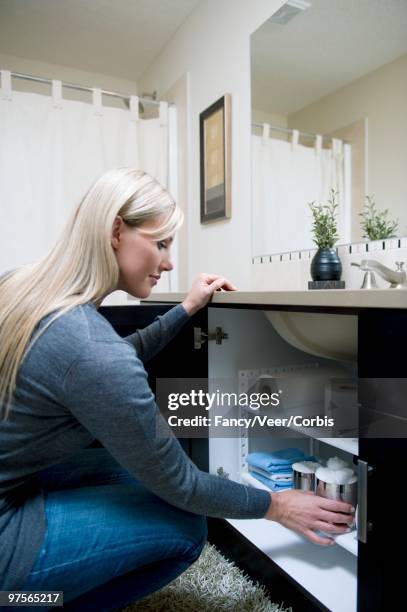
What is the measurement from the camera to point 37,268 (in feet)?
2.33

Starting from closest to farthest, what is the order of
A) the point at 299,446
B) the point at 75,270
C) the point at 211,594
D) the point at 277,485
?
1. the point at 75,270
2. the point at 211,594
3. the point at 277,485
4. the point at 299,446

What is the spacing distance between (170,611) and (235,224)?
1273mm

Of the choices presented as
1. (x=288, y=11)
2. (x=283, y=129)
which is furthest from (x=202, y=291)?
(x=288, y=11)

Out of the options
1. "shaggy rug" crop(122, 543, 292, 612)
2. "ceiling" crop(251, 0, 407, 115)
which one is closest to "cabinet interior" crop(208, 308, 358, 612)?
"shaggy rug" crop(122, 543, 292, 612)

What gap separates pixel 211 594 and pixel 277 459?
0.37 m

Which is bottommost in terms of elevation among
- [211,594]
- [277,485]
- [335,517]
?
[211,594]

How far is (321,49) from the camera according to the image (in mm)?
Answer: 1247

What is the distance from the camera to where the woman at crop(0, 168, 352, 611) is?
0.60m

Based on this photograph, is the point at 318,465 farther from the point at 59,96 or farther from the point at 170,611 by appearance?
the point at 59,96

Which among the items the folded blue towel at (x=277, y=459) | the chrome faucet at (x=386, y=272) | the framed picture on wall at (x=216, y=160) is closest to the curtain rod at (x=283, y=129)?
the framed picture on wall at (x=216, y=160)

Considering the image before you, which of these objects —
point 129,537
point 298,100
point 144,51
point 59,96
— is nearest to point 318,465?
point 129,537

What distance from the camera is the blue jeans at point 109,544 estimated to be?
2.08ft

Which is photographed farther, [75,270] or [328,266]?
[328,266]

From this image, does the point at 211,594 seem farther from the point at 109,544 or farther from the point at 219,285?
the point at 219,285
